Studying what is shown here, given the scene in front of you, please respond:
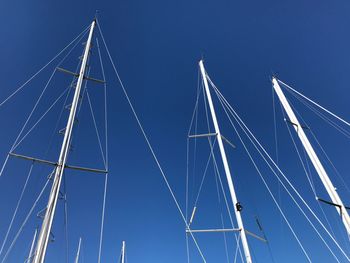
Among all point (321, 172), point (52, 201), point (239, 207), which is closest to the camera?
point (52, 201)

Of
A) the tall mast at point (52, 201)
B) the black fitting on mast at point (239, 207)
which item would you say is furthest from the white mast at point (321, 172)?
the tall mast at point (52, 201)

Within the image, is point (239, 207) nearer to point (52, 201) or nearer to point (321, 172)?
point (321, 172)

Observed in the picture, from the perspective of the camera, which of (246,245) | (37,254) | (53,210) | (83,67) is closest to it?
(37,254)

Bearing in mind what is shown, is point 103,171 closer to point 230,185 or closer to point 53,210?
point 53,210

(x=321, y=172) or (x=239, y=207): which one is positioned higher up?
(x=321, y=172)

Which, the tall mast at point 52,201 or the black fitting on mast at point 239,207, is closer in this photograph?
the tall mast at point 52,201

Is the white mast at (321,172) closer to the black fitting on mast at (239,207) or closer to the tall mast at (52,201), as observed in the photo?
the black fitting on mast at (239,207)

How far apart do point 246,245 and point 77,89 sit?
9.13 meters

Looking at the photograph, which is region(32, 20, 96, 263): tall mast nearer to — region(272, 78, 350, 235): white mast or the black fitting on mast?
the black fitting on mast

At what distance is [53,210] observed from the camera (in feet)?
28.4

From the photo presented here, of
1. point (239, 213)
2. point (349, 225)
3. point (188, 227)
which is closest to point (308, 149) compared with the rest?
point (349, 225)

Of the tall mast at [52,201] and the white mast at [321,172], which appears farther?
the white mast at [321,172]

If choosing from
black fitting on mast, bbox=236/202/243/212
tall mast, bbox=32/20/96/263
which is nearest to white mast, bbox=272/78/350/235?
black fitting on mast, bbox=236/202/243/212

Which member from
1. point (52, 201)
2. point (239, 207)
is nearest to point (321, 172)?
point (239, 207)
